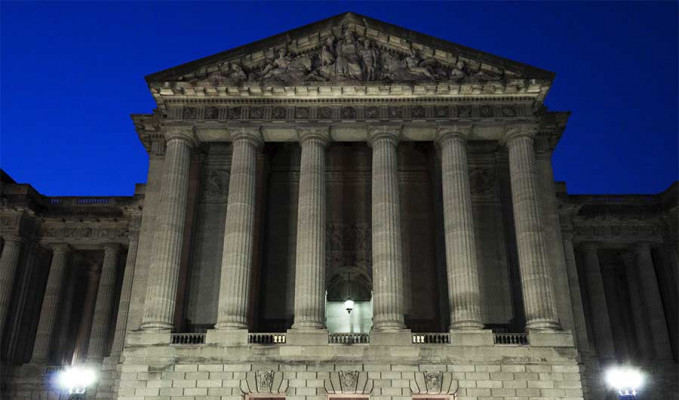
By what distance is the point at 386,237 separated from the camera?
1296 inches

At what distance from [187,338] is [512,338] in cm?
1650

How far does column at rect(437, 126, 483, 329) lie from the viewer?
103 ft

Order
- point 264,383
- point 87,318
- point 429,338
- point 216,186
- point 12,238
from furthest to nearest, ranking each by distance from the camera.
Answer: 1. point 87,318
2. point 12,238
3. point 216,186
4. point 429,338
5. point 264,383

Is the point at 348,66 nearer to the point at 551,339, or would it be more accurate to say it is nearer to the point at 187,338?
the point at 187,338

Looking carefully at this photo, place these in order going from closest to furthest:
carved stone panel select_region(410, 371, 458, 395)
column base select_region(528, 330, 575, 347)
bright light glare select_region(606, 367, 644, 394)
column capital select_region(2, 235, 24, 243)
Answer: bright light glare select_region(606, 367, 644, 394) → carved stone panel select_region(410, 371, 458, 395) → column base select_region(528, 330, 575, 347) → column capital select_region(2, 235, 24, 243)

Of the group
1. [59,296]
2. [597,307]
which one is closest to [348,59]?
[597,307]

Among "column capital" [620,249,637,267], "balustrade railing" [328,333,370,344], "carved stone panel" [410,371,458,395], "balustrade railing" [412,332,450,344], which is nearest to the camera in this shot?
"carved stone panel" [410,371,458,395]

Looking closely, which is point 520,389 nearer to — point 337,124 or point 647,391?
point 337,124

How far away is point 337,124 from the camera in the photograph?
3575 centimetres

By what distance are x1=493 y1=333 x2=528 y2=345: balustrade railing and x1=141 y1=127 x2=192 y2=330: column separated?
655 inches

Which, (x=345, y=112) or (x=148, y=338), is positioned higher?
(x=345, y=112)

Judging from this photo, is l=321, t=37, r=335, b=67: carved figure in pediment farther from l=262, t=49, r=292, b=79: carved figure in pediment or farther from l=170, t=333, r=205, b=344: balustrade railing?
l=170, t=333, r=205, b=344: balustrade railing

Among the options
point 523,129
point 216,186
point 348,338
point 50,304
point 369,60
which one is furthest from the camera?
point 50,304

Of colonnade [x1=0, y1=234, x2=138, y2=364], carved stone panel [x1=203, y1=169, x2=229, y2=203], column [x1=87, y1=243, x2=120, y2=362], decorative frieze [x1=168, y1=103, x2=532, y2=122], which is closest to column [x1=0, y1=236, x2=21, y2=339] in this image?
colonnade [x1=0, y1=234, x2=138, y2=364]
